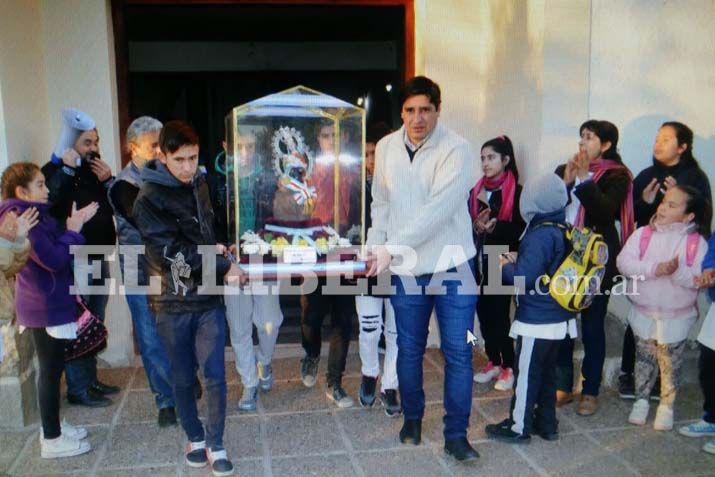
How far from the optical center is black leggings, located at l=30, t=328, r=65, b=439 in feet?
10.5

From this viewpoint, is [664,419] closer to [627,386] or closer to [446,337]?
[627,386]

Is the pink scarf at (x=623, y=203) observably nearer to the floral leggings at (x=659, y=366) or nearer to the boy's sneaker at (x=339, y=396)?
the floral leggings at (x=659, y=366)

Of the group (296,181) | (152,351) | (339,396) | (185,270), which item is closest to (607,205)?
(296,181)

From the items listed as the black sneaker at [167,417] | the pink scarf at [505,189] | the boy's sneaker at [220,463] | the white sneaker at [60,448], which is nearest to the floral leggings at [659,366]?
the pink scarf at [505,189]

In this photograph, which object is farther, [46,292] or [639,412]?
[639,412]

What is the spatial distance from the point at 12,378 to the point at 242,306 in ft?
4.51

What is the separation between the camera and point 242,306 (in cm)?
391

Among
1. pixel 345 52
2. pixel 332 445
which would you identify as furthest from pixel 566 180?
pixel 345 52

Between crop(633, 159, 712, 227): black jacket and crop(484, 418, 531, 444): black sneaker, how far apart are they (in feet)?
5.42

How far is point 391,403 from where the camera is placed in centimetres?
387

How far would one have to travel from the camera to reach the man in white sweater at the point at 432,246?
3.14 meters

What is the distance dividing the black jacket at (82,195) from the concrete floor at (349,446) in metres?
1.12

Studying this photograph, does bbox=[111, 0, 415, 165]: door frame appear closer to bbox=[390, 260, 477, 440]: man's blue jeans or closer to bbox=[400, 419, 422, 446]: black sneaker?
bbox=[390, 260, 477, 440]: man's blue jeans

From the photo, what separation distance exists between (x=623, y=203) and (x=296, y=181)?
2055 mm
